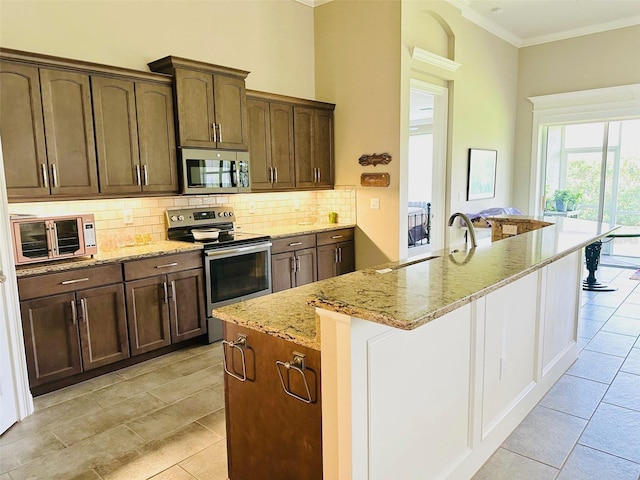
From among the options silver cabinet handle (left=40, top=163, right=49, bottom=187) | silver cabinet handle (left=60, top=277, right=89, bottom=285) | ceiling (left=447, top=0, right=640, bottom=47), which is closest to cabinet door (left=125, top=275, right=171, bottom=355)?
silver cabinet handle (left=60, top=277, right=89, bottom=285)

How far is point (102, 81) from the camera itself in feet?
11.3

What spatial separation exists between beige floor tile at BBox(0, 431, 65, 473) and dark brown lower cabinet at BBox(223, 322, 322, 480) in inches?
47.1

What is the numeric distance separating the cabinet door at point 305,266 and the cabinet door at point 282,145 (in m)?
0.79

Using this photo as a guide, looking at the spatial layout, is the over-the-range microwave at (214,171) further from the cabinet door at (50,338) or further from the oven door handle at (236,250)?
the cabinet door at (50,338)

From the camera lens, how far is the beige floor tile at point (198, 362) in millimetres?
3545

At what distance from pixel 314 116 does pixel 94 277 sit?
306 centimetres

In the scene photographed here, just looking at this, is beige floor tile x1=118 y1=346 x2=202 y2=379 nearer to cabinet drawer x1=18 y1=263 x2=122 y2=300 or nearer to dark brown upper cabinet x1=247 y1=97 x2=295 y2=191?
cabinet drawer x1=18 y1=263 x2=122 y2=300

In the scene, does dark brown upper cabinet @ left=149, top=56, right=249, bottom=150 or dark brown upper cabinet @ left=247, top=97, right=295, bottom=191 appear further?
dark brown upper cabinet @ left=247, top=97, right=295, bottom=191

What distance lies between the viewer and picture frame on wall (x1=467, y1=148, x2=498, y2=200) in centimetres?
623

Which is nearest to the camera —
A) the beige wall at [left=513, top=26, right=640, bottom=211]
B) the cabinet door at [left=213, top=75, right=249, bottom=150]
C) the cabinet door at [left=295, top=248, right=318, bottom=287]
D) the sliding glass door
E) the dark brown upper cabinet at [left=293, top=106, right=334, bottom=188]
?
the cabinet door at [left=213, top=75, right=249, bottom=150]

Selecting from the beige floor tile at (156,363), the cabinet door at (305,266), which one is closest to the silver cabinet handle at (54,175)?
the beige floor tile at (156,363)

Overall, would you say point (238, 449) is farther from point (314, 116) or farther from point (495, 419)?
point (314, 116)

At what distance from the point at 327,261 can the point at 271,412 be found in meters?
3.35

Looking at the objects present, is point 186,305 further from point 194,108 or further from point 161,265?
point 194,108
